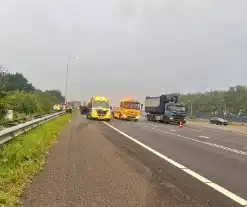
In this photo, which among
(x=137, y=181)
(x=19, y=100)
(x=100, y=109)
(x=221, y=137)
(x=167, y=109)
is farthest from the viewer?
(x=167, y=109)

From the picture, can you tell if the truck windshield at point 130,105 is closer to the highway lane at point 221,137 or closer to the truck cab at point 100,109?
the truck cab at point 100,109

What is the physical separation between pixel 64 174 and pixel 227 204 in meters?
3.65

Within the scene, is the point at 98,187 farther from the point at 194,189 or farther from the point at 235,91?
the point at 235,91

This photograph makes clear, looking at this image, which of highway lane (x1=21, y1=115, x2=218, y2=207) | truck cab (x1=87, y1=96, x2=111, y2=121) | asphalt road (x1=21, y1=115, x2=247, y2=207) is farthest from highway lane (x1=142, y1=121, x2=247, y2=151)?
truck cab (x1=87, y1=96, x2=111, y2=121)

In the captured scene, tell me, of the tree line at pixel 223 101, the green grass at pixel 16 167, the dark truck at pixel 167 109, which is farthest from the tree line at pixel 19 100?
the tree line at pixel 223 101

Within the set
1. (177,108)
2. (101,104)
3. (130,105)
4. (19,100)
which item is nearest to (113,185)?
(19,100)

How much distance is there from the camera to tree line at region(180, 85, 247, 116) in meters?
114

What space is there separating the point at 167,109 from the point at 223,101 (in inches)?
3060

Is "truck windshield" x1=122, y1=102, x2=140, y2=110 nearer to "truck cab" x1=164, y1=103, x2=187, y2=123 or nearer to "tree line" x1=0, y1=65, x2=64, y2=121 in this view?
"truck cab" x1=164, y1=103, x2=187, y2=123

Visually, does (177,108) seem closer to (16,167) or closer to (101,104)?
(101,104)

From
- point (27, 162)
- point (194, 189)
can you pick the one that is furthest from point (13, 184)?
point (194, 189)

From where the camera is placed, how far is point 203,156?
40.4 feet

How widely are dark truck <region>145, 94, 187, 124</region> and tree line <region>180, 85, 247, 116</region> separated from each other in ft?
178

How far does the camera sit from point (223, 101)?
118938 millimetres
